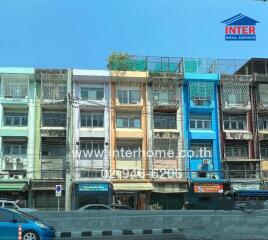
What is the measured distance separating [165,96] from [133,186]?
884cm

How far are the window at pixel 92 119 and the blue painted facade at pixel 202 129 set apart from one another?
7465 millimetres

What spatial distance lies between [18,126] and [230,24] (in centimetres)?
2018

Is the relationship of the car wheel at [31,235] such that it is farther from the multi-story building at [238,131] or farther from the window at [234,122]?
the window at [234,122]

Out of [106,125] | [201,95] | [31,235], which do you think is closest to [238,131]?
[201,95]

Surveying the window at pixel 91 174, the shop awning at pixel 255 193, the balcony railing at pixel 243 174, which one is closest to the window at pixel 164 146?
the balcony railing at pixel 243 174

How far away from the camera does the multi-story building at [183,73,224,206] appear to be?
154ft

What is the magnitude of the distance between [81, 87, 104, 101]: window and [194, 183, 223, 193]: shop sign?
1127 cm

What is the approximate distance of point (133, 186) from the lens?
150ft

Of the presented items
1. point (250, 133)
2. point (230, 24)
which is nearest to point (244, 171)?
point (250, 133)

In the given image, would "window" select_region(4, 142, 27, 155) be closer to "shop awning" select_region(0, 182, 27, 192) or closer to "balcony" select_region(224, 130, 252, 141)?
"shop awning" select_region(0, 182, 27, 192)

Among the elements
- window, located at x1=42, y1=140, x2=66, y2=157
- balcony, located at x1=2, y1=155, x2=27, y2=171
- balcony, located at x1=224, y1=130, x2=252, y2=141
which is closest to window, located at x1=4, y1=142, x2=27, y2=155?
balcony, located at x1=2, y1=155, x2=27, y2=171

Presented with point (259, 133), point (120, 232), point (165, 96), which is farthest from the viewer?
point (259, 133)

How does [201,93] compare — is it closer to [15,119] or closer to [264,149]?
[264,149]

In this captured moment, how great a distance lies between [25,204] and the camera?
44.4 meters
